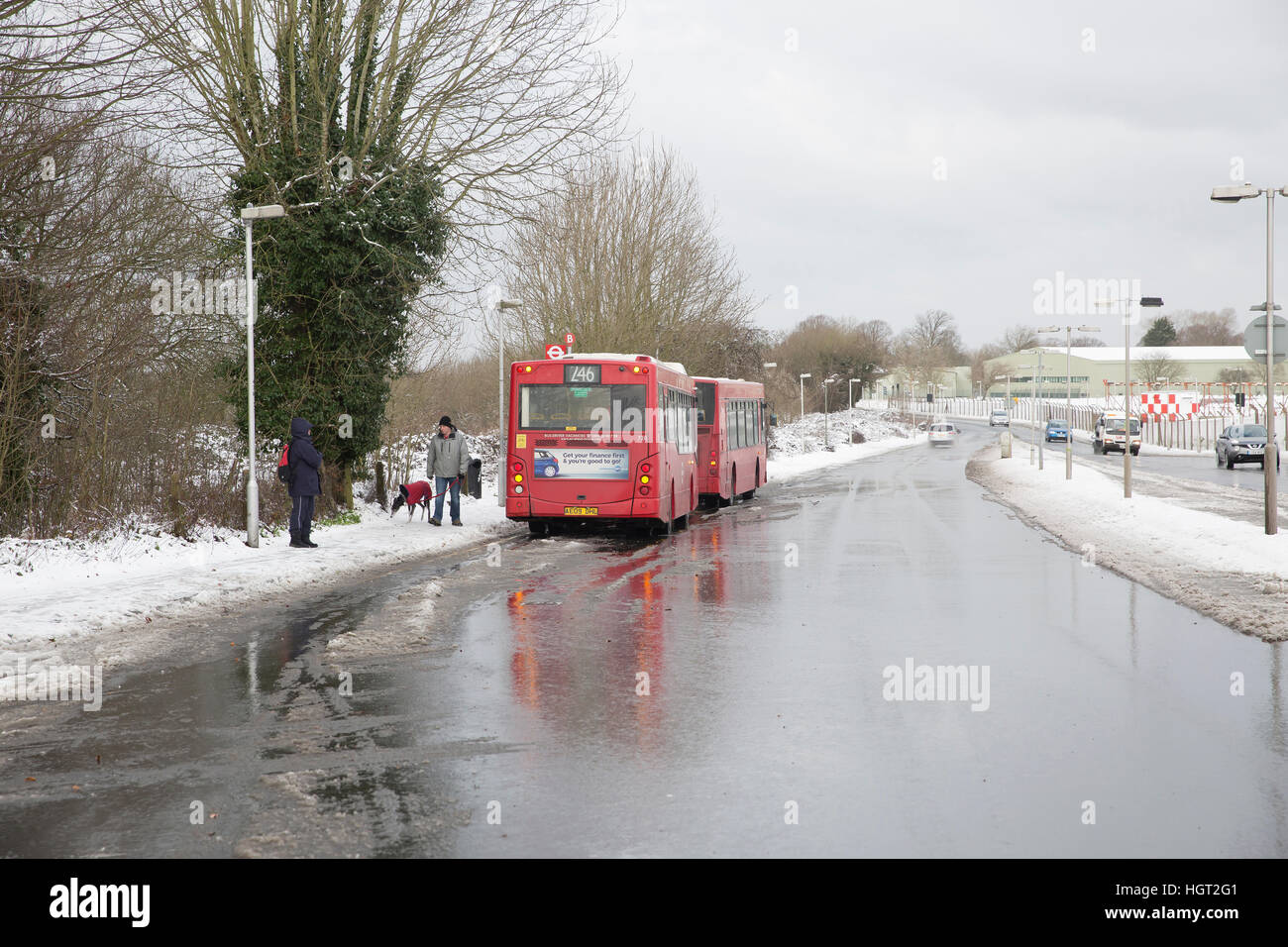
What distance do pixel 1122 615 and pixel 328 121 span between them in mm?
16321

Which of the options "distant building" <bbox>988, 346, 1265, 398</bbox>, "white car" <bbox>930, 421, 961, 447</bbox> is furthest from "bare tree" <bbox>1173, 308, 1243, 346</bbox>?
"white car" <bbox>930, 421, 961, 447</bbox>

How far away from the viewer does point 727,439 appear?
2867 cm

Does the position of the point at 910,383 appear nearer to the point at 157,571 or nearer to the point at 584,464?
the point at 584,464

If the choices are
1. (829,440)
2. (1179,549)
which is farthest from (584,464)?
(829,440)

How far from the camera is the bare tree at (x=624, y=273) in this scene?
37906mm

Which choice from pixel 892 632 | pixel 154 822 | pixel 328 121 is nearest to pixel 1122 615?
pixel 892 632

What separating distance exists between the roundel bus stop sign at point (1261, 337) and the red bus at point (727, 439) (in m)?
12.1

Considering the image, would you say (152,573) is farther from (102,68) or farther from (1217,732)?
(1217,732)

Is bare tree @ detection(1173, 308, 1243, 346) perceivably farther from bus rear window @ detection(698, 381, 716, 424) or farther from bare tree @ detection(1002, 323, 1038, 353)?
bus rear window @ detection(698, 381, 716, 424)

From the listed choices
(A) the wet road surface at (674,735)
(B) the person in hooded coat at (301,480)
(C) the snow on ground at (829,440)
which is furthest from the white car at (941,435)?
(A) the wet road surface at (674,735)

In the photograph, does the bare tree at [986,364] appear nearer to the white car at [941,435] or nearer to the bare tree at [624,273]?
the white car at [941,435]

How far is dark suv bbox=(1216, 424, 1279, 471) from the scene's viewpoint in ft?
143

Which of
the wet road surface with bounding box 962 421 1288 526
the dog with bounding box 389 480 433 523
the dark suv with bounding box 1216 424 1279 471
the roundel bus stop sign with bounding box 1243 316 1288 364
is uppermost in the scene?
the roundel bus stop sign with bounding box 1243 316 1288 364

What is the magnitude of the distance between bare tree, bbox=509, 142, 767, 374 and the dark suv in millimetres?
19650
